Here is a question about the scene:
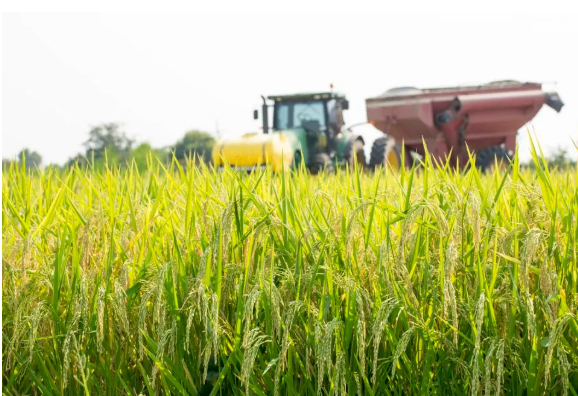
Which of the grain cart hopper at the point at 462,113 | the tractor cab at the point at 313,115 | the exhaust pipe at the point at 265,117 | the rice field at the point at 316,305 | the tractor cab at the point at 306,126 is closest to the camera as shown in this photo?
the rice field at the point at 316,305

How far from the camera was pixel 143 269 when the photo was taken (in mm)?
2395

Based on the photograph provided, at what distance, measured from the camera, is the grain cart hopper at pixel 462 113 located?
12.3 m

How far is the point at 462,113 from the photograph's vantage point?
1244cm

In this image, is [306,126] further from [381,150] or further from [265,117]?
[381,150]

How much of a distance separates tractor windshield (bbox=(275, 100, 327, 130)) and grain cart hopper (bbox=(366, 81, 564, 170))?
0.95m

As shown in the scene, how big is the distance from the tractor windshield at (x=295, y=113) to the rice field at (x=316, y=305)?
10206mm

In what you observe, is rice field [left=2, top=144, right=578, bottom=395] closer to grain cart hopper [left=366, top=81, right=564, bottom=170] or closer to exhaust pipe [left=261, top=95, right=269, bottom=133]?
exhaust pipe [left=261, top=95, right=269, bottom=133]

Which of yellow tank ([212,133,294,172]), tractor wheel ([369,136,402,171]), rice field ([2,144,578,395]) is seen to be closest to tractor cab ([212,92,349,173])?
yellow tank ([212,133,294,172])

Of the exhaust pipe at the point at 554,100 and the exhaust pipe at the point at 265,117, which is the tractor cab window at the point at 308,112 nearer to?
the exhaust pipe at the point at 265,117

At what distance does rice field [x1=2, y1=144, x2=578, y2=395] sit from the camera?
80.4 inches

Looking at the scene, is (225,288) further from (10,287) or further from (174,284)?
(10,287)

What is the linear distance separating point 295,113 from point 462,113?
2.93 m

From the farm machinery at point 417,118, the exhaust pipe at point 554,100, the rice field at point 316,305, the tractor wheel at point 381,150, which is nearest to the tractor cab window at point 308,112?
→ the farm machinery at point 417,118

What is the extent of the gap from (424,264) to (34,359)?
1.40 metres
